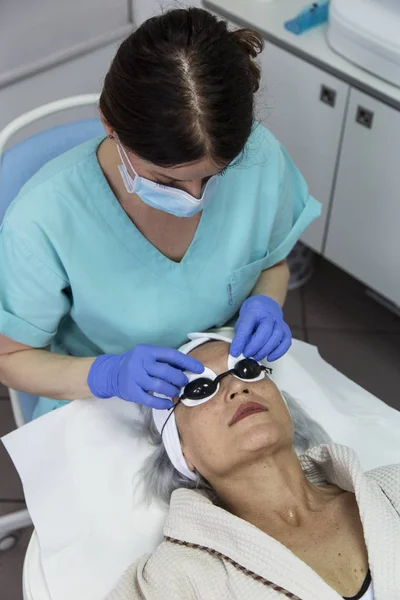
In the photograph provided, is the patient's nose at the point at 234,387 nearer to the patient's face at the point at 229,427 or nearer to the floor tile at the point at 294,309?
the patient's face at the point at 229,427

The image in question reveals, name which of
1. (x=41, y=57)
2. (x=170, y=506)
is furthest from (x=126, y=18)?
(x=170, y=506)

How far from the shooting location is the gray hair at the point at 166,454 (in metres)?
1.28

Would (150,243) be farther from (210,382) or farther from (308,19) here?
(308,19)

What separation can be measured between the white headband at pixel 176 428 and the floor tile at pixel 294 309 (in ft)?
3.48

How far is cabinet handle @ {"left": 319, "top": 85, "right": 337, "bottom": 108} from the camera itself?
1.75m

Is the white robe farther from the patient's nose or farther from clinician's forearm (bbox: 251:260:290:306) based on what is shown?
clinician's forearm (bbox: 251:260:290:306)

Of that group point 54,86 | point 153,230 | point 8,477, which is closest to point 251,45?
point 153,230

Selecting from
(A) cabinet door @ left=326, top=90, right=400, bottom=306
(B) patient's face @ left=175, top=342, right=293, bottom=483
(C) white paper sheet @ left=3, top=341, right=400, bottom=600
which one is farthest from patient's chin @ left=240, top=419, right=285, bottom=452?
(A) cabinet door @ left=326, top=90, right=400, bottom=306

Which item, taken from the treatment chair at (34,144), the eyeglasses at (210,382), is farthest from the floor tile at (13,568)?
the eyeglasses at (210,382)

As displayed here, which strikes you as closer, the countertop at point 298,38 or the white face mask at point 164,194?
the white face mask at point 164,194

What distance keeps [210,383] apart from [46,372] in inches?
11.6

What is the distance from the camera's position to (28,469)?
1.31 m

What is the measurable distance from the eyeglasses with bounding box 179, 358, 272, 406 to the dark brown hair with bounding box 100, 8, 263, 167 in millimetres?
422

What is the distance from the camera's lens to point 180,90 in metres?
0.89
